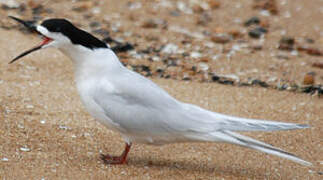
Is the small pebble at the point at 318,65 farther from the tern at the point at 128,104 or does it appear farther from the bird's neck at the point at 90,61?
the bird's neck at the point at 90,61

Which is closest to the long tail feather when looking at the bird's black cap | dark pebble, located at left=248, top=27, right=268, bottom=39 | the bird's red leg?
the bird's red leg

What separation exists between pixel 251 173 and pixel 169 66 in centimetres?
235

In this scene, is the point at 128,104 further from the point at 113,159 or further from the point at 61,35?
the point at 61,35

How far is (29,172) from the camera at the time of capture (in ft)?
10.6

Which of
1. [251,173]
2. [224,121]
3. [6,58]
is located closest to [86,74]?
[224,121]

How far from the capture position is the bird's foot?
3527mm

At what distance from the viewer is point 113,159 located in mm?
3564

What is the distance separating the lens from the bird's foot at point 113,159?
139 inches

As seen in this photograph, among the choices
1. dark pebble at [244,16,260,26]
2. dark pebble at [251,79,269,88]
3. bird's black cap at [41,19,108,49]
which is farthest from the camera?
dark pebble at [244,16,260,26]

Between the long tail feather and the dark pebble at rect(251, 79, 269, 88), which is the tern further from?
the dark pebble at rect(251, 79, 269, 88)

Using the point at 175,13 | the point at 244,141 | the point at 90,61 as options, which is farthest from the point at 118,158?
the point at 175,13

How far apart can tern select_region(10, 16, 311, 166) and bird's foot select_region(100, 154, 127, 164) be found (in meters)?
0.01

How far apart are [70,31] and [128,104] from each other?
551 millimetres

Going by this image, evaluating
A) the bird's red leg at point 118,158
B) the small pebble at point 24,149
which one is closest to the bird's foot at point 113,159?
the bird's red leg at point 118,158
